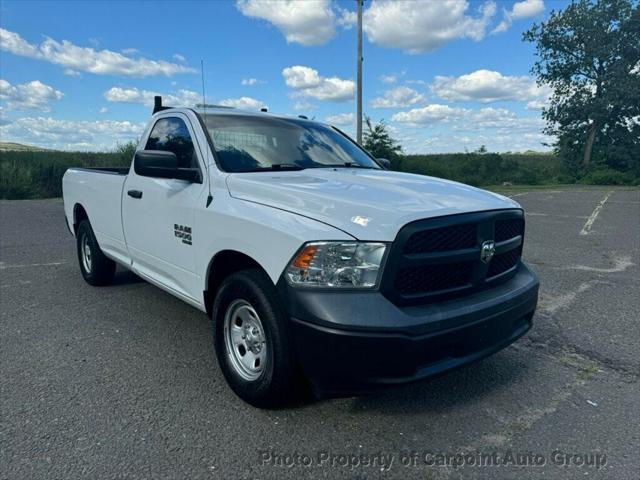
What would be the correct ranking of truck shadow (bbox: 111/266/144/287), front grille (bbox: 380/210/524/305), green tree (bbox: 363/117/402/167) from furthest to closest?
green tree (bbox: 363/117/402/167) → truck shadow (bbox: 111/266/144/287) → front grille (bbox: 380/210/524/305)

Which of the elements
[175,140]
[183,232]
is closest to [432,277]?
[183,232]

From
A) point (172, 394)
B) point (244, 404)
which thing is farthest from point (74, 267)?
point (244, 404)

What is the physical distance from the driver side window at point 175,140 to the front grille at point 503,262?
2.22m

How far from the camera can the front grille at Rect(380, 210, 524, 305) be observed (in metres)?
2.39

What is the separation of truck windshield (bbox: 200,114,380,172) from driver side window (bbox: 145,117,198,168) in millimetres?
233

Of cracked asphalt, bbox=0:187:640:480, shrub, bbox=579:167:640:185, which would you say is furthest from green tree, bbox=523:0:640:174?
cracked asphalt, bbox=0:187:640:480

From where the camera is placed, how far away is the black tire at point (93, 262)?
5.31m

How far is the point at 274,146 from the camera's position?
3744 mm

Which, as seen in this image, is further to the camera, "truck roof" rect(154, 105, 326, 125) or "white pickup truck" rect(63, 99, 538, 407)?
"truck roof" rect(154, 105, 326, 125)

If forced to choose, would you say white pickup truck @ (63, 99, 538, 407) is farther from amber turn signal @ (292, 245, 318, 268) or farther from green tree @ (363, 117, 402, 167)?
green tree @ (363, 117, 402, 167)

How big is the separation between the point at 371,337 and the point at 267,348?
66 cm

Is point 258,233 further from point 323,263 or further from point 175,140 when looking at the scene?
point 175,140

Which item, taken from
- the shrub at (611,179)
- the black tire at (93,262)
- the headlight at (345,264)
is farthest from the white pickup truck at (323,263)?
the shrub at (611,179)

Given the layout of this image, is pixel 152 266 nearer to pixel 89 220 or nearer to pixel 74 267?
pixel 89 220
